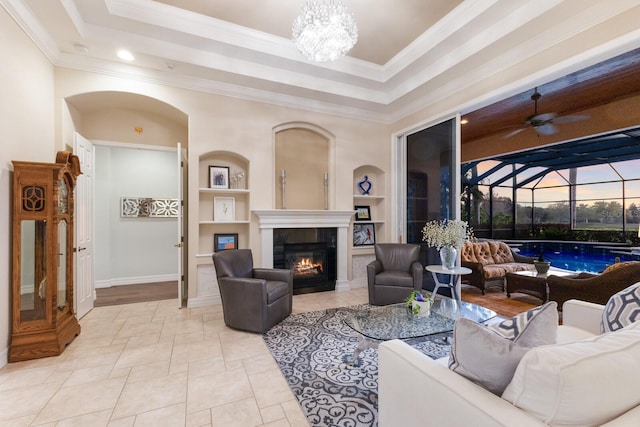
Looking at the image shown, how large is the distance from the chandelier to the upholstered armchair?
153 inches

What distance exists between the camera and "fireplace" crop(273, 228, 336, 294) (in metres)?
4.85

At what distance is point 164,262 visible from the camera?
6004 mm

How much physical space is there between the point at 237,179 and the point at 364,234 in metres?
2.55

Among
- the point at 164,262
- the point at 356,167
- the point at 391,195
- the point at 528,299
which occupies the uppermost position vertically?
the point at 356,167

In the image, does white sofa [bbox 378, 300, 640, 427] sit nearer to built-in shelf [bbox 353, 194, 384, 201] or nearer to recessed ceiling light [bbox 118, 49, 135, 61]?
built-in shelf [bbox 353, 194, 384, 201]

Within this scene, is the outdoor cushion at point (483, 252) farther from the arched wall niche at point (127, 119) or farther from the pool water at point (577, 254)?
the arched wall niche at point (127, 119)

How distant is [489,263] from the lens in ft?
18.5

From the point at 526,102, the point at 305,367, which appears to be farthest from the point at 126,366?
the point at 526,102

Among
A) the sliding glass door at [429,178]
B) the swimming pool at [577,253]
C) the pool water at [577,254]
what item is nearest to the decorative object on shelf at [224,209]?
the sliding glass door at [429,178]

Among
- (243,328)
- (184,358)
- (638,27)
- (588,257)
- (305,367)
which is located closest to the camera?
(638,27)

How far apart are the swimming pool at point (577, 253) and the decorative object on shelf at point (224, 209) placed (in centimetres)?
828

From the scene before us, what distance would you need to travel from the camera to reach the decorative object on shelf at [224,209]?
4.57 m

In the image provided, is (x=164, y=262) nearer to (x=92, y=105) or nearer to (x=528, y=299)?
(x=92, y=105)

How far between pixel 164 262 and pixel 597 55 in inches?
279
